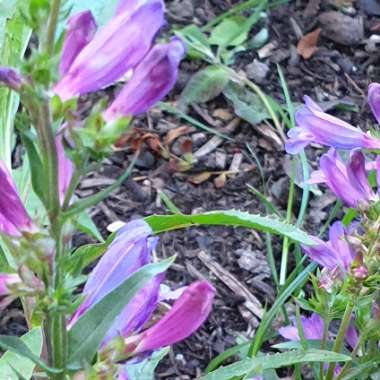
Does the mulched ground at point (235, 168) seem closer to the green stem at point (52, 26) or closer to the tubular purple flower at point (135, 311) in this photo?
the tubular purple flower at point (135, 311)

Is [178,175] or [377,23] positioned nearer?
[178,175]

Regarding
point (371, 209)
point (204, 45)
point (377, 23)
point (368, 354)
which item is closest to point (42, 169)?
point (371, 209)

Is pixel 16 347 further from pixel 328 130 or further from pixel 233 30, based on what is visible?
pixel 233 30

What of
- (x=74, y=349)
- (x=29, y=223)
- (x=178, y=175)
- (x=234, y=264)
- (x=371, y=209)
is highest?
(x=29, y=223)

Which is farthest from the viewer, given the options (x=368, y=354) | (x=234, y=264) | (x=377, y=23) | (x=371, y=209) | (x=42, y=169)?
(x=377, y=23)

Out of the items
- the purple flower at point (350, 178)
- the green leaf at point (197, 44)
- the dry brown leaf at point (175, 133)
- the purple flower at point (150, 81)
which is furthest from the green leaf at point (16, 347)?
the green leaf at point (197, 44)

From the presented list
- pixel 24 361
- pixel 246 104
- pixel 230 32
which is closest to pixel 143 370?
pixel 24 361

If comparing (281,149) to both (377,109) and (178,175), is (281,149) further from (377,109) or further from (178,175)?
(377,109)
